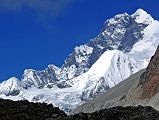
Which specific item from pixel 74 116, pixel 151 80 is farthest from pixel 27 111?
pixel 151 80

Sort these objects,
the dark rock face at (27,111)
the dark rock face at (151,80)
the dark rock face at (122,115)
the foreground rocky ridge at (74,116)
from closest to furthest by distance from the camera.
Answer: the dark rock face at (122,115) < the foreground rocky ridge at (74,116) < the dark rock face at (27,111) < the dark rock face at (151,80)

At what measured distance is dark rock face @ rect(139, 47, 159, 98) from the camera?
114188 mm

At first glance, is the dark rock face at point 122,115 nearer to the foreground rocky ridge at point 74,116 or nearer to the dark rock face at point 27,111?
the foreground rocky ridge at point 74,116

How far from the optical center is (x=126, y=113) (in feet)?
72.3

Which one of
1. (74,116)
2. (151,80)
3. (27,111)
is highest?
(151,80)

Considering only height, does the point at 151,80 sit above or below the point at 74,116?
above

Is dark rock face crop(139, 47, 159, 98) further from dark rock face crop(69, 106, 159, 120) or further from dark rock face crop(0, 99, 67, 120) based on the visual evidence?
dark rock face crop(69, 106, 159, 120)

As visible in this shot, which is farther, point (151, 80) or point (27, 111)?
point (151, 80)

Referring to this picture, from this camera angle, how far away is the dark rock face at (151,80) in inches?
4496

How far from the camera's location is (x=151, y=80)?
4715 inches

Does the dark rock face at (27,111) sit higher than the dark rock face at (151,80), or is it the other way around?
the dark rock face at (151,80)

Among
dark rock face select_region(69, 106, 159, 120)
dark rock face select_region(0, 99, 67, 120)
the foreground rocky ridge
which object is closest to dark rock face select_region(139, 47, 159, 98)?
dark rock face select_region(0, 99, 67, 120)

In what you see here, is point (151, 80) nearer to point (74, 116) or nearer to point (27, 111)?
point (27, 111)

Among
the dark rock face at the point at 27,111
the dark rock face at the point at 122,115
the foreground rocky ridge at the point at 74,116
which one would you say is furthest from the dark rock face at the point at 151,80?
the dark rock face at the point at 122,115
